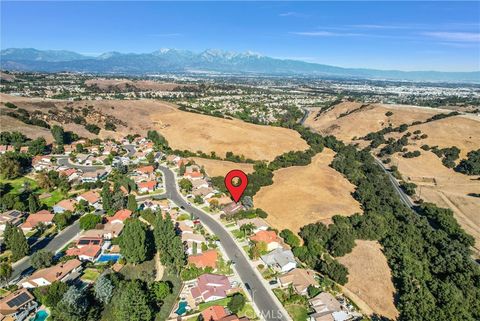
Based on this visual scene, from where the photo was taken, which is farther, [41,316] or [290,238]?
[290,238]

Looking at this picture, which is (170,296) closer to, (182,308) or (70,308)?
(182,308)

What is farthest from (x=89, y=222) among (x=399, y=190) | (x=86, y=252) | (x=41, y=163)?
(x=399, y=190)

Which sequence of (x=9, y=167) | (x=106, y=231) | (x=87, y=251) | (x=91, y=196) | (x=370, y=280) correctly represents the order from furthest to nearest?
(x=9, y=167) < (x=91, y=196) < (x=106, y=231) < (x=87, y=251) < (x=370, y=280)

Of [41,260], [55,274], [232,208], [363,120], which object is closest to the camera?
[55,274]

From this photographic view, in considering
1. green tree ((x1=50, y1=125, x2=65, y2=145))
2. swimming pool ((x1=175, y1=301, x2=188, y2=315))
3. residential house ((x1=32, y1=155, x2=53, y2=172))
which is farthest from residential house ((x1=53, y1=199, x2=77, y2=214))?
green tree ((x1=50, y1=125, x2=65, y2=145))

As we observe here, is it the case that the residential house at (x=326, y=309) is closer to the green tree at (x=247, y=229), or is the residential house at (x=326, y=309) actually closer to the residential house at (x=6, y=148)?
the green tree at (x=247, y=229)

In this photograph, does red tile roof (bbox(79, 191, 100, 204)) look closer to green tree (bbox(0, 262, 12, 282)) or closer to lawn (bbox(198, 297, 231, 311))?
green tree (bbox(0, 262, 12, 282))
